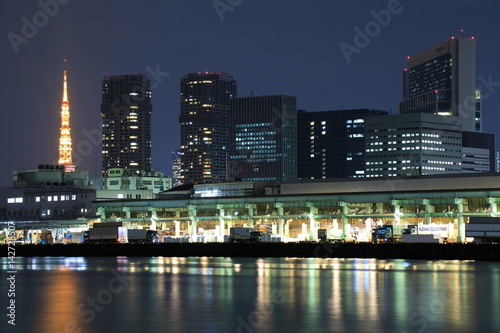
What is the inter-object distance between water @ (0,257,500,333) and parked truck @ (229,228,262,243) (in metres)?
73.0

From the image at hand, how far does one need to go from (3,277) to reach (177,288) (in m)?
29.4

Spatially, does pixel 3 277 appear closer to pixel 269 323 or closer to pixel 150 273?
pixel 150 273

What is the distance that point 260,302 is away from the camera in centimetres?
6419

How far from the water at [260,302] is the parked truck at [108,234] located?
8030cm

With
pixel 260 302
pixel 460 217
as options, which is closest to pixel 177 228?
pixel 460 217

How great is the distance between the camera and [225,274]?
9688cm

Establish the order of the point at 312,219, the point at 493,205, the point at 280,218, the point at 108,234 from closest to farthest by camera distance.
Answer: the point at 493,205 → the point at 312,219 → the point at 108,234 → the point at 280,218

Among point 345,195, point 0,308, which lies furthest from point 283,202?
point 0,308

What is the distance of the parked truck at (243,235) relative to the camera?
170125mm

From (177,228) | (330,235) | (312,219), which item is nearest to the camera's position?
(330,235)

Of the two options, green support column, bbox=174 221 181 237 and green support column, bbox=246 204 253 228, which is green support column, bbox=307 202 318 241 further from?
green support column, bbox=174 221 181 237

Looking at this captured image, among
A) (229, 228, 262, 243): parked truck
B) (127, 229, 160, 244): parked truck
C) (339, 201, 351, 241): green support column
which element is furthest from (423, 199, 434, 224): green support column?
(127, 229, 160, 244): parked truck

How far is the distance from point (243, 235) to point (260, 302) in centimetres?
10714

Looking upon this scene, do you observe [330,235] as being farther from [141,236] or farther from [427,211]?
[141,236]
